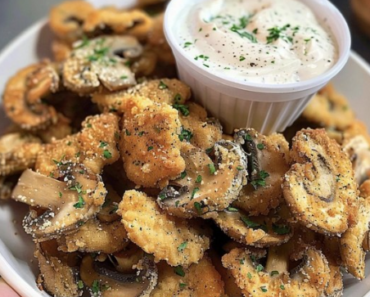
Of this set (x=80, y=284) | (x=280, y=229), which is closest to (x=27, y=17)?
(x=80, y=284)

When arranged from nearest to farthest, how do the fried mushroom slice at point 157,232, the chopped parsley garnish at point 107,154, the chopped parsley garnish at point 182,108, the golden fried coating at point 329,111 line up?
the fried mushroom slice at point 157,232 < the chopped parsley garnish at point 107,154 < the chopped parsley garnish at point 182,108 < the golden fried coating at point 329,111

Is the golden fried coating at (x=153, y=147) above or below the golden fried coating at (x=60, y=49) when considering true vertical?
above

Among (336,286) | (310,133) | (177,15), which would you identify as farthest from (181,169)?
(177,15)

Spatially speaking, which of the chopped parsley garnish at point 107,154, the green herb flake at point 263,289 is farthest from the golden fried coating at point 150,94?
the green herb flake at point 263,289

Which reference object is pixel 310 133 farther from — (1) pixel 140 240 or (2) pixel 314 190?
(1) pixel 140 240

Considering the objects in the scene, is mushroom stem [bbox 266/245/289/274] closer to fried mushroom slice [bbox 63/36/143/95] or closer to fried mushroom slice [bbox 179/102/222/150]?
fried mushroom slice [bbox 179/102/222/150]

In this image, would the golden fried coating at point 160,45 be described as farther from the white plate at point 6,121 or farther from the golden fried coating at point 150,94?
the white plate at point 6,121

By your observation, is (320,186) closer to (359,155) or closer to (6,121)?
(359,155)
